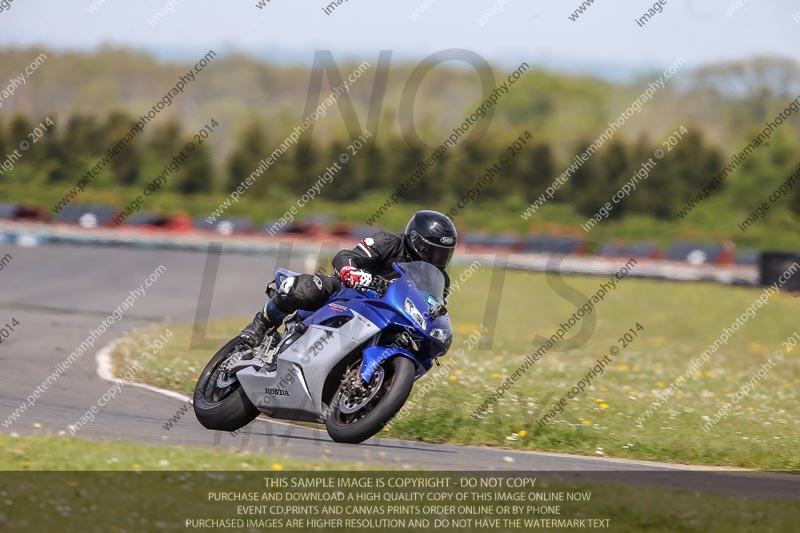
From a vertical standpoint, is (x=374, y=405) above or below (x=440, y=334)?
below

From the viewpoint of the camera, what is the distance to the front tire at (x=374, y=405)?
28.0ft

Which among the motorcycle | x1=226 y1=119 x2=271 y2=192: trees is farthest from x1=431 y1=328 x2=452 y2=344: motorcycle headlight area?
x1=226 y1=119 x2=271 y2=192: trees

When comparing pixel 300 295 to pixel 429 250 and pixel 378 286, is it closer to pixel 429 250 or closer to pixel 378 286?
pixel 378 286

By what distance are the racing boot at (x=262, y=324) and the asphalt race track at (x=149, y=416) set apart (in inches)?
30.2

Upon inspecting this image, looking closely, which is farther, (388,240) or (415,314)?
(388,240)

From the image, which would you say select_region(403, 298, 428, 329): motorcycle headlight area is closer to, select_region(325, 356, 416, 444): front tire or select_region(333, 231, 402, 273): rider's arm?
select_region(325, 356, 416, 444): front tire

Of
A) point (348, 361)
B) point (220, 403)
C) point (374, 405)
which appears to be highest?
point (348, 361)

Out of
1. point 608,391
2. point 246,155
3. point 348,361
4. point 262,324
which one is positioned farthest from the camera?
point 246,155

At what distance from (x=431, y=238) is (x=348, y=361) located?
3.95 ft

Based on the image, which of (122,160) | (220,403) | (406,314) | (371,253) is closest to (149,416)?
(220,403)

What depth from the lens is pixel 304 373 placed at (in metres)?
9.19

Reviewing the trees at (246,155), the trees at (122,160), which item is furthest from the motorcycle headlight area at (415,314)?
the trees at (122,160)

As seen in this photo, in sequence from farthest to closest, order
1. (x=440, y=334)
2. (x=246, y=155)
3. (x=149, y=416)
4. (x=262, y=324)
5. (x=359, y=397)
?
(x=246, y=155) → (x=149, y=416) → (x=262, y=324) → (x=440, y=334) → (x=359, y=397)

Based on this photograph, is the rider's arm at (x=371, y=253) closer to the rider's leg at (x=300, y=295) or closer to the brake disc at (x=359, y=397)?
the rider's leg at (x=300, y=295)
